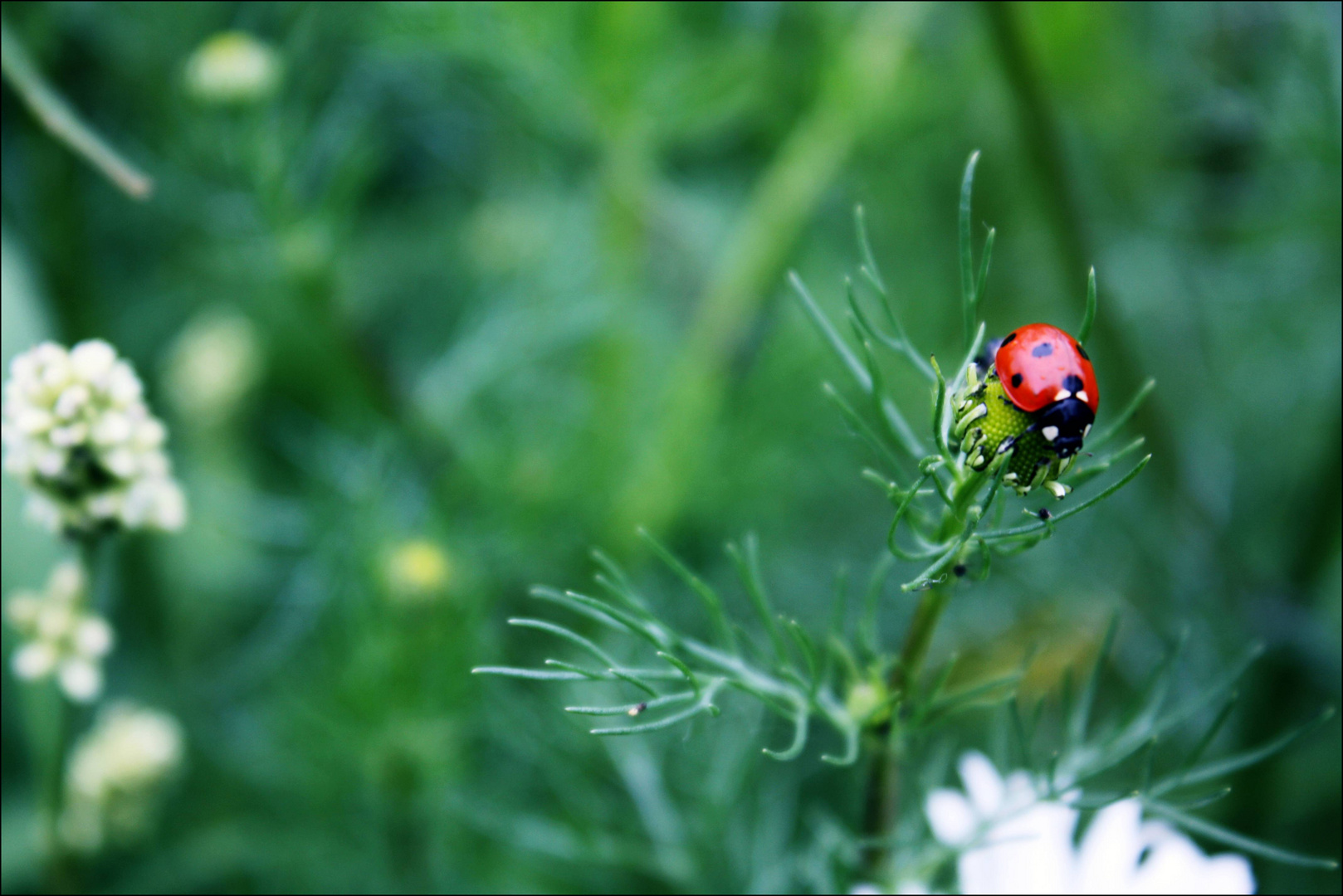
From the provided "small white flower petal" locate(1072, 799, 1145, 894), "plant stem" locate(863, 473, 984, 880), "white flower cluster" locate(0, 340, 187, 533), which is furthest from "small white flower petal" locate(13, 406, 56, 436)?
"small white flower petal" locate(1072, 799, 1145, 894)

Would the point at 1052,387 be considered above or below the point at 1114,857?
above

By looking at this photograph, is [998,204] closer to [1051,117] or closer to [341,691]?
[1051,117]

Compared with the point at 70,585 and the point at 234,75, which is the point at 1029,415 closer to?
the point at 70,585

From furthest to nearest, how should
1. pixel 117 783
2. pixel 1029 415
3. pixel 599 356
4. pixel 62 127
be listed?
pixel 599 356, pixel 117 783, pixel 62 127, pixel 1029 415

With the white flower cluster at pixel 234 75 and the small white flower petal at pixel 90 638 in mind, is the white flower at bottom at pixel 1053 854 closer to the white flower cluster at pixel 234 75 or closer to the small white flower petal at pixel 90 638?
the small white flower petal at pixel 90 638

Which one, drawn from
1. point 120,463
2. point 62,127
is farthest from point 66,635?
point 62,127

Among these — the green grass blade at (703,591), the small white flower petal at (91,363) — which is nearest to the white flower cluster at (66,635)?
the small white flower petal at (91,363)

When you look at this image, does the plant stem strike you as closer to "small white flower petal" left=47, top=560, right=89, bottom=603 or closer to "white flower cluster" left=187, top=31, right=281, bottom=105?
"small white flower petal" left=47, top=560, right=89, bottom=603
